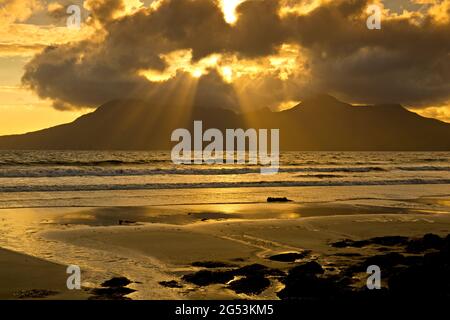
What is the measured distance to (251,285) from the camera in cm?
964

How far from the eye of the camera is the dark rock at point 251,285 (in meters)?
9.41

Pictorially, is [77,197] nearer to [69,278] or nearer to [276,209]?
[276,209]

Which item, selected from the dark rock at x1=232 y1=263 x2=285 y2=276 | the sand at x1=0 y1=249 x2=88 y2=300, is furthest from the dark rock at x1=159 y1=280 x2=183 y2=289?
the sand at x1=0 y1=249 x2=88 y2=300

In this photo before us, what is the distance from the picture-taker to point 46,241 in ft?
48.9

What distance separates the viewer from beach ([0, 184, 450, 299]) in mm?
10133

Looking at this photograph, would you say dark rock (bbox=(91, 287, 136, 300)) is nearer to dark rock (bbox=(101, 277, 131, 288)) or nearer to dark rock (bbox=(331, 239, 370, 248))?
dark rock (bbox=(101, 277, 131, 288))

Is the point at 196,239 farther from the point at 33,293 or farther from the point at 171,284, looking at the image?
the point at 33,293

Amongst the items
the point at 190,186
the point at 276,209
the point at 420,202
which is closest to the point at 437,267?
the point at 276,209

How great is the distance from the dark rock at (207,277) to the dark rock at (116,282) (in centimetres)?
120

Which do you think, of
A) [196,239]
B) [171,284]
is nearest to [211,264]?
[171,284]

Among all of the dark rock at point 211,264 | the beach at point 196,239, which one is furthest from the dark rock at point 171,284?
the dark rock at point 211,264

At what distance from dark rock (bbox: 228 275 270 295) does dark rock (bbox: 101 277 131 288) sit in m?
2.03

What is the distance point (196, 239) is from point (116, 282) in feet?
18.8
